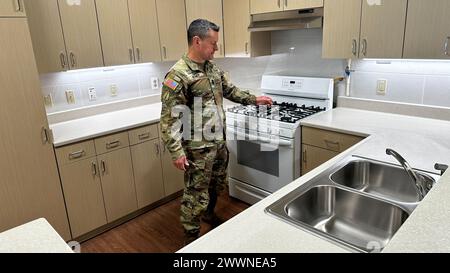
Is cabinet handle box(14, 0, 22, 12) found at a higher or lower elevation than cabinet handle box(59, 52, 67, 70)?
higher

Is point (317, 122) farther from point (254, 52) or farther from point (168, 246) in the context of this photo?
point (168, 246)

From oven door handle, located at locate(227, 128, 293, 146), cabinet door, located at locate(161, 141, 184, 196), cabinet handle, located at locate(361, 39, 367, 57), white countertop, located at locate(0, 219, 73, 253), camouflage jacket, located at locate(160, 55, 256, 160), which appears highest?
cabinet handle, located at locate(361, 39, 367, 57)

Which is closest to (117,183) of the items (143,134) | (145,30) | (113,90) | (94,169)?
(94,169)

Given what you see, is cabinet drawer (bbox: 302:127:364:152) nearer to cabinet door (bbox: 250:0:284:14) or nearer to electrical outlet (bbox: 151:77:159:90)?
cabinet door (bbox: 250:0:284:14)

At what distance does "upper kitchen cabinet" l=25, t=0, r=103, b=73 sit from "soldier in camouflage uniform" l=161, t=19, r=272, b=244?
0.97 metres

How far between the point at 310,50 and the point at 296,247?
2305 mm

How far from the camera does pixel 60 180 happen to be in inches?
91.9

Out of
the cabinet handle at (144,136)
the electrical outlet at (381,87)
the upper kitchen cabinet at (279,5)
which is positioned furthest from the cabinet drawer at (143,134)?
the electrical outlet at (381,87)

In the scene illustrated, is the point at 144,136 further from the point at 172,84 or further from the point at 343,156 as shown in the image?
the point at 343,156

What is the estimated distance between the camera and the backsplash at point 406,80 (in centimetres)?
226

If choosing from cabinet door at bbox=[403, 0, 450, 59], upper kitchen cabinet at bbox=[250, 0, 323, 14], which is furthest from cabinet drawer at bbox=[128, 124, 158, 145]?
cabinet door at bbox=[403, 0, 450, 59]

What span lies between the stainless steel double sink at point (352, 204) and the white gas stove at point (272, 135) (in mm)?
926

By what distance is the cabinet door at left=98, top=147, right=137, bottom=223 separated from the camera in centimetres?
259

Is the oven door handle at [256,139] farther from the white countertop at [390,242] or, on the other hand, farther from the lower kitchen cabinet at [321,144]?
the white countertop at [390,242]
